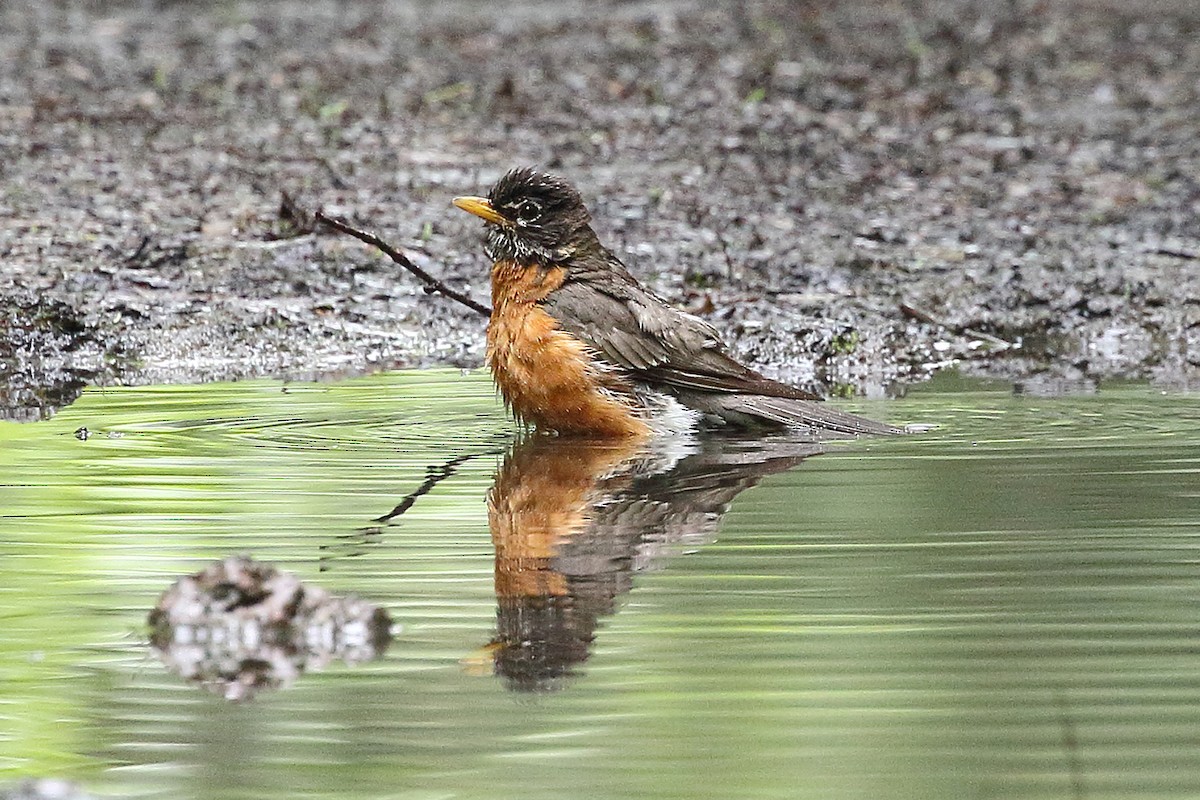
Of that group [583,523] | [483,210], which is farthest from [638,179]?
[583,523]

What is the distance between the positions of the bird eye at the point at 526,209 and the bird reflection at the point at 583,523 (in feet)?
3.20

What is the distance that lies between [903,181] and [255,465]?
22.6 feet

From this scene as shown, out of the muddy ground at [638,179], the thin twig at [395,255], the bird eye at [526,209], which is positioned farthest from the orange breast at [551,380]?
the muddy ground at [638,179]

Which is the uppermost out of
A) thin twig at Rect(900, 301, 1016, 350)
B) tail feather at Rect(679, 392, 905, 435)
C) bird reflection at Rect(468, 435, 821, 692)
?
thin twig at Rect(900, 301, 1016, 350)

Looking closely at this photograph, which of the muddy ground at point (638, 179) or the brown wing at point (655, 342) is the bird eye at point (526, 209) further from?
the muddy ground at point (638, 179)

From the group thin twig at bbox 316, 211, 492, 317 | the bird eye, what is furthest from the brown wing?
thin twig at bbox 316, 211, 492, 317

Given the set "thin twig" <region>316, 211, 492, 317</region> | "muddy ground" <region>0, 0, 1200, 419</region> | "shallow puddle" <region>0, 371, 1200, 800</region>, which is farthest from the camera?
"muddy ground" <region>0, 0, 1200, 419</region>

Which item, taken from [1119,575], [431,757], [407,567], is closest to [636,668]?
[431,757]

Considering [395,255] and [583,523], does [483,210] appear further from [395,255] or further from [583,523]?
[583,523]

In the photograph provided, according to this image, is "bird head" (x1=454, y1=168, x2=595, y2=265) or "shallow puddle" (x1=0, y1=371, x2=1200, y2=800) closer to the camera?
"shallow puddle" (x1=0, y1=371, x2=1200, y2=800)

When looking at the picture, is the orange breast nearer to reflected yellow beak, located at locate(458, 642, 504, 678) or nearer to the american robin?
the american robin

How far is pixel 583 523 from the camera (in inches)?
219

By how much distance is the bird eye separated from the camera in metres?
7.95

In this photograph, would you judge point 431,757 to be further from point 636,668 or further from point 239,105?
point 239,105
